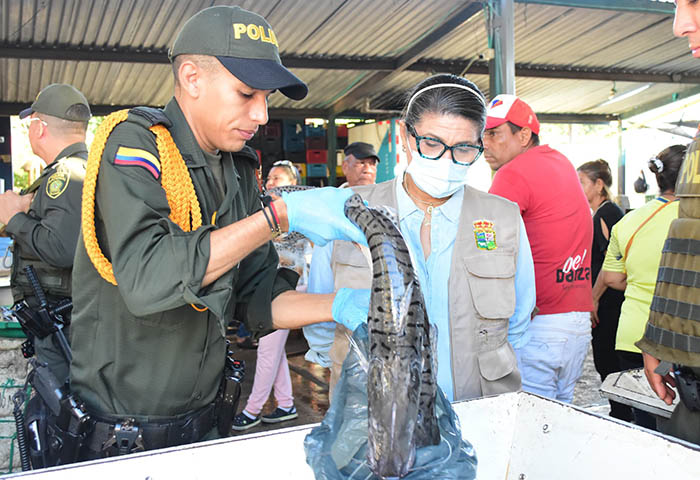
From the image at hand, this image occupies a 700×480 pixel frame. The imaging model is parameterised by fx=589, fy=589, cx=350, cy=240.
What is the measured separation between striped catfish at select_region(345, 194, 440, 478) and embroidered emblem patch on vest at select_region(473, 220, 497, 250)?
0.75 meters

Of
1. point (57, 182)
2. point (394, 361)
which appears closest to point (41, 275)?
point (57, 182)

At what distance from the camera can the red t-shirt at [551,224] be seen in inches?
108

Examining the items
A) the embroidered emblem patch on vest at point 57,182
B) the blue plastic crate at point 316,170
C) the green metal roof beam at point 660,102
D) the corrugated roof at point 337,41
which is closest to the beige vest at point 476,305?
the embroidered emblem patch on vest at point 57,182

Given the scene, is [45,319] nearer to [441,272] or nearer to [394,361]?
[441,272]

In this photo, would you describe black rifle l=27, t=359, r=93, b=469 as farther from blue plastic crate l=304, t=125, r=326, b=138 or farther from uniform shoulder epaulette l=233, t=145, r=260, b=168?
blue plastic crate l=304, t=125, r=326, b=138

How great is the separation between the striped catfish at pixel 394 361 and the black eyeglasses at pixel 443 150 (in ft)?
2.35

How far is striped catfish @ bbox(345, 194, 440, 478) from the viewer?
Answer: 1051 millimetres

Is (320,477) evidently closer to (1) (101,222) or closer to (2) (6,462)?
(1) (101,222)

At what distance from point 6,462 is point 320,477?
8.65ft

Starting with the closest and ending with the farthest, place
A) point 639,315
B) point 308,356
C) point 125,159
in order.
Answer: point 125,159, point 308,356, point 639,315

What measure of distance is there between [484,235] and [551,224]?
1.08 metres

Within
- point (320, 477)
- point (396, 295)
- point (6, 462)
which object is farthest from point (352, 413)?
point (6, 462)

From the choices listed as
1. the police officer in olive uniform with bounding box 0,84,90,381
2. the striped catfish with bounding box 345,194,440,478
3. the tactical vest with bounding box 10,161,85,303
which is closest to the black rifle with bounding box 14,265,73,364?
the police officer in olive uniform with bounding box 0,84,90,381

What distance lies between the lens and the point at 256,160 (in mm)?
1870
